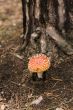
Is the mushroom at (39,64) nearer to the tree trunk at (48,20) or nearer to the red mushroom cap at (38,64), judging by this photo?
the red mushroom cap at (38,64)

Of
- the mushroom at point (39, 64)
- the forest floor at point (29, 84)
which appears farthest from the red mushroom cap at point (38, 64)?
the forest floor at point (29, 84)

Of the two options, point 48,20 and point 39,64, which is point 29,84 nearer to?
point 39,64

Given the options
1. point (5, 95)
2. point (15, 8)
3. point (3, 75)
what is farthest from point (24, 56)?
point (15, 8)

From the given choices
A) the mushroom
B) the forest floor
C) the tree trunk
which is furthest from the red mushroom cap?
the tree trunk

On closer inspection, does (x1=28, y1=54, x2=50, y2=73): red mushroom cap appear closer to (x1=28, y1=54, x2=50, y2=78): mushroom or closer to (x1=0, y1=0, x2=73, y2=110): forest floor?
(x1=28, y1=54, x2=50, y2=78): mushroom

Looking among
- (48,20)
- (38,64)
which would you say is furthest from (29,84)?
(48,20)

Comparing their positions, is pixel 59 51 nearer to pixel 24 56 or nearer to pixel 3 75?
pixel 24 56
